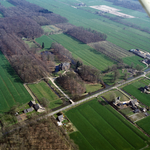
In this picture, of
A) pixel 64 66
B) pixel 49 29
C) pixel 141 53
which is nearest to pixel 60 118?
pixel 64 66

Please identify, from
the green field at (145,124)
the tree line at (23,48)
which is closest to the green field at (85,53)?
the tree line at (23,48)

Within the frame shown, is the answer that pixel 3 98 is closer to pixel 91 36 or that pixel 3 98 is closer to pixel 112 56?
pixel 112 56

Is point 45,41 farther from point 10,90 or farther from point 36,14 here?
point 36,14

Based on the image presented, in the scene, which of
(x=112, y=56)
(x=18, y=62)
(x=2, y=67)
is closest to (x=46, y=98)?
(x=18, y=62)

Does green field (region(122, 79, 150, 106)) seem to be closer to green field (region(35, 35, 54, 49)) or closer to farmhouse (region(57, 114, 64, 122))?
farmhouse (region(57, 114, 64, 122))

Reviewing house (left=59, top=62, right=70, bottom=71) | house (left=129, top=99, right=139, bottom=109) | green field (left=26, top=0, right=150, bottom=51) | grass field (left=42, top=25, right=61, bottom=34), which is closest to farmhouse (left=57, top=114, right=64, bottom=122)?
house (left=129, top=99, right=139, bottom=109)
